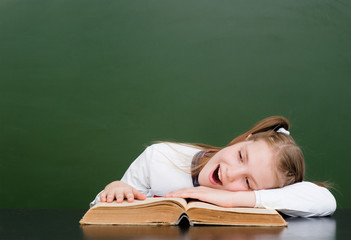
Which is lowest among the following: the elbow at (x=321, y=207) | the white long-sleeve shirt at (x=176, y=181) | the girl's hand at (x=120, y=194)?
the elbow at (x=321, y=207)

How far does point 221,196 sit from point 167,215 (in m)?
0.24

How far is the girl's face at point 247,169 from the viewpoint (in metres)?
1.26

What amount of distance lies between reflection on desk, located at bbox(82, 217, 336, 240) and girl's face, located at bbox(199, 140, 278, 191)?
31cm

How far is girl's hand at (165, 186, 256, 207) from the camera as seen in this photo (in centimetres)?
110

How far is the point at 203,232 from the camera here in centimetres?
84

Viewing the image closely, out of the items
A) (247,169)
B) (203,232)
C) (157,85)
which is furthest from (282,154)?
(157,85)

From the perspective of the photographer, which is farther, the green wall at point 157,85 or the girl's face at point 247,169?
the green wall at point 157,85

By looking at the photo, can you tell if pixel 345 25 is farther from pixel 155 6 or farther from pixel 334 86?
pixel 155 6

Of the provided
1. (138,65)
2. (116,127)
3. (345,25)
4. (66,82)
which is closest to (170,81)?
(138,65)

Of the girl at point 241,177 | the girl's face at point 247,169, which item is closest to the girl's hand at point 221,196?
the girl at point 241,177

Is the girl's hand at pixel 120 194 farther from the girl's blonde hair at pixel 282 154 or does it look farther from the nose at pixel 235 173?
the girl's blonde hair at pixel 282 154

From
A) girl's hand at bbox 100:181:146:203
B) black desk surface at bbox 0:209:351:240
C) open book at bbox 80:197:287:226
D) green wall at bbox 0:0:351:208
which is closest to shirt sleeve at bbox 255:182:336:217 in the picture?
black desk surface at bbox 0:209:351:240

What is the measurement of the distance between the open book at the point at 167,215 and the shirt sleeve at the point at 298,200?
0.69 feet

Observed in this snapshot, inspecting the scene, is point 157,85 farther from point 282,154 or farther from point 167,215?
point 167,215
